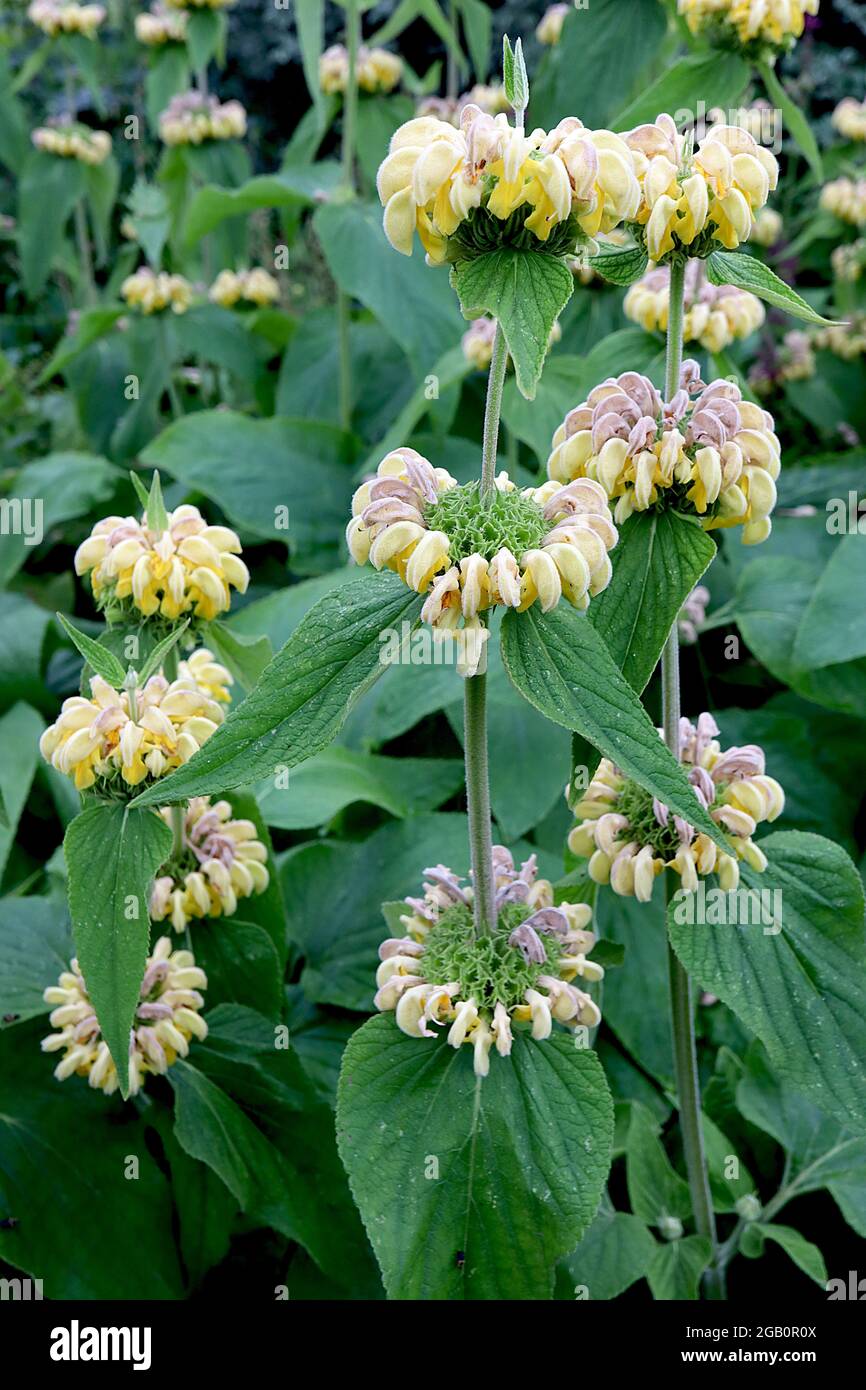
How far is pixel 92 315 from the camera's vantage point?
10.0 ft

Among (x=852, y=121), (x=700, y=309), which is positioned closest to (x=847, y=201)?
(x=852, y=121)

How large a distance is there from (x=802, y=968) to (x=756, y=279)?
586mm

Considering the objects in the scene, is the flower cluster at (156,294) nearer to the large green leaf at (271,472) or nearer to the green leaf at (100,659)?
the large green leaf at (271,472)

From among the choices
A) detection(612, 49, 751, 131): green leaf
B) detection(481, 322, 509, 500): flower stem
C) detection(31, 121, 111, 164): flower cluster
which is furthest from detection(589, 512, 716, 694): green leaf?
detection(31, 121, 111, 164): flower cluster

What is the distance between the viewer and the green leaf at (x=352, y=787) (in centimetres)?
176

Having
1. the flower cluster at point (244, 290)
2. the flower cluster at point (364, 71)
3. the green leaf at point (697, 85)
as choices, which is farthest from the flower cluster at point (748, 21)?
the flower cluster at point (244, 290)

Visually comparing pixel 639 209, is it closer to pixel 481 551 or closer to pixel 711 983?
pixel 481 551

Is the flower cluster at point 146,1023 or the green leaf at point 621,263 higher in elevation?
the green leaf at point 621,263

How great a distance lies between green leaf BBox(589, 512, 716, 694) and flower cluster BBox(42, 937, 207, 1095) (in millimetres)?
595

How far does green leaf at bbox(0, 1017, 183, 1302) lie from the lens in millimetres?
1320

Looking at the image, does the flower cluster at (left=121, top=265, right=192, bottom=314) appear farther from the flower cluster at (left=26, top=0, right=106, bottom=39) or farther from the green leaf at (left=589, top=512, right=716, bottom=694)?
the green leaf at (left=589, top=512, right=716, bottom=694)

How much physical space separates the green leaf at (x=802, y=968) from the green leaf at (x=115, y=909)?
45 cm

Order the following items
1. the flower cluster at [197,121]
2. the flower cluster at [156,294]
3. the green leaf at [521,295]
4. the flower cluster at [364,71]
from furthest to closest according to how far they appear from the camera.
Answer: the flower cluster at [197,121], the flower cluster at [156,294], the flower cluster at [364,71], the green leaf at [521,295]

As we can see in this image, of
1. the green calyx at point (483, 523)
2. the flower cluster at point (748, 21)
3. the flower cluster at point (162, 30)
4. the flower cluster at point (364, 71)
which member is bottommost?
the green calyx at point (483, 523)
